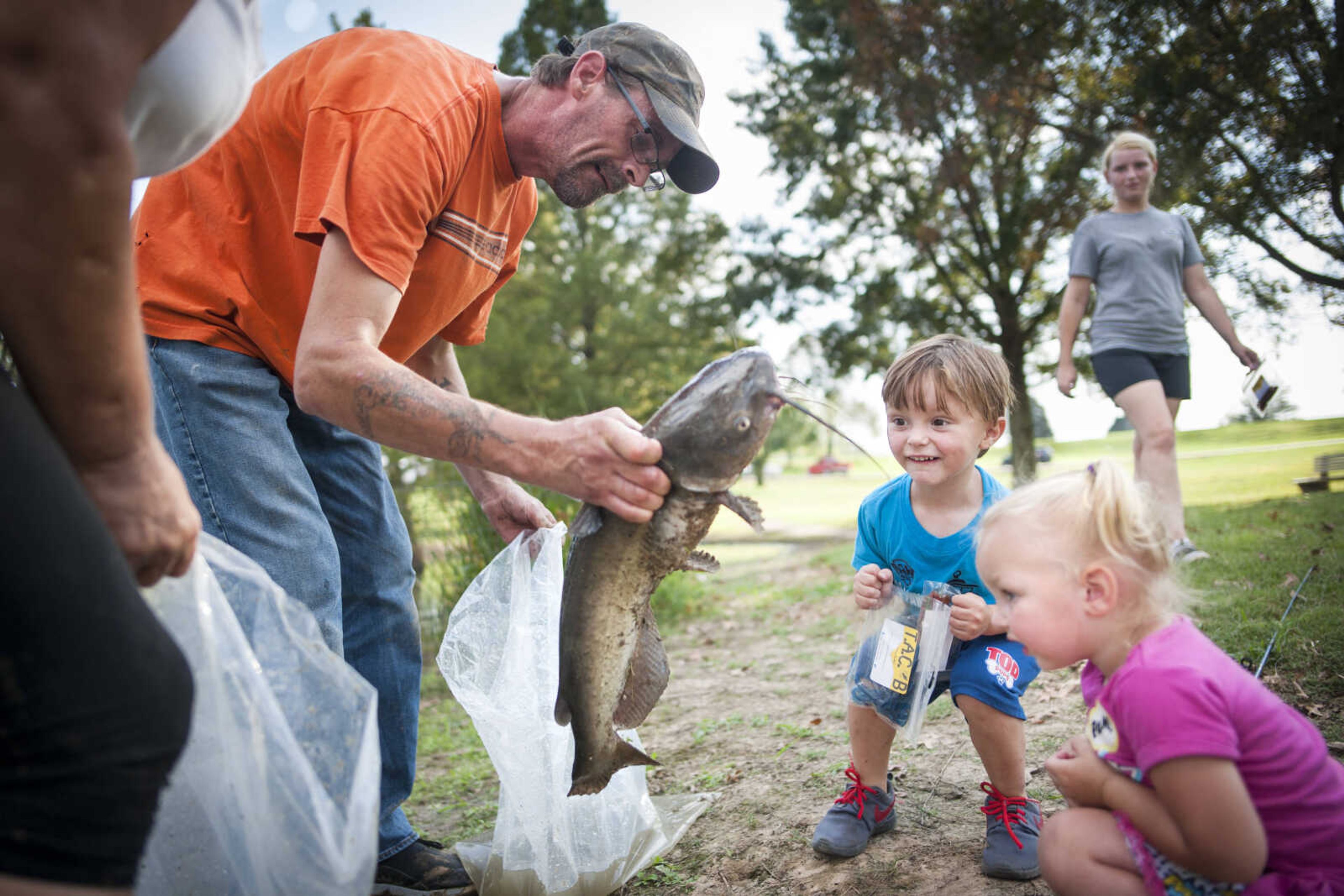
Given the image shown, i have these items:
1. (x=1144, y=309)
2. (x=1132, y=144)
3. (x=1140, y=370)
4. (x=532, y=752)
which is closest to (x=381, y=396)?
(x=532, y=752)

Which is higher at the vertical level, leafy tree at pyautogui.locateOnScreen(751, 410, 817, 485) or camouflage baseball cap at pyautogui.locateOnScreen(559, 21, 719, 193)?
camouflage baseball cap at pyautogui.locateOnScreen(559, 21, 719, 193)

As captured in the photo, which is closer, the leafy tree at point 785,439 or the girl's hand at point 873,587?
the girl's hand at point 873,587

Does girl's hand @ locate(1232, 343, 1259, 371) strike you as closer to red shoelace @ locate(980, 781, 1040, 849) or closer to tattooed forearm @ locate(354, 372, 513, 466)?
red shoelace @ locate(980, 781, 1040, 849)

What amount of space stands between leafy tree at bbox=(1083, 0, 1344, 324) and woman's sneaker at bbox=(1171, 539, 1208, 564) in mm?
4828

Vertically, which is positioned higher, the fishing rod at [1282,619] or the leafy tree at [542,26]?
the leafy tree at [542,26]

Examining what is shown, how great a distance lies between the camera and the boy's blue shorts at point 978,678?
2.47 meters

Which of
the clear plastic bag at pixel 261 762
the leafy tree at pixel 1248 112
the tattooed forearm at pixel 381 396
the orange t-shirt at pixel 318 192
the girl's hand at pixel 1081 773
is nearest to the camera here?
the clear plastic bag at pixel 261 762

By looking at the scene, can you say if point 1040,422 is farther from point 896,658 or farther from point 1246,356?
point 896,658

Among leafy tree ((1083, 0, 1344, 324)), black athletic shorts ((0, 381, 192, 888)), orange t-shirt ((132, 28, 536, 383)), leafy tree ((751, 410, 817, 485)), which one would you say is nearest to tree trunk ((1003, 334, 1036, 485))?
leafy tree ((1083, 0, 1344, 324))

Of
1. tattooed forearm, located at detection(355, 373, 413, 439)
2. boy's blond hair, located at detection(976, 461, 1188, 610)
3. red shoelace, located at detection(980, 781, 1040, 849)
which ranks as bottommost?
red shoelace, located at detection(980, 781, 1040, 849)

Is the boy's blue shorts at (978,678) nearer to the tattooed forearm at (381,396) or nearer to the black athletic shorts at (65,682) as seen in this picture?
the tattooed forearm at (381,396)

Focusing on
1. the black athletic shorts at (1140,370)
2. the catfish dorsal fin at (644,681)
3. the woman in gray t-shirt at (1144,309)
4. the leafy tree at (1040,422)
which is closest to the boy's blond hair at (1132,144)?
the woman in gray t-shirt at (1144,309)

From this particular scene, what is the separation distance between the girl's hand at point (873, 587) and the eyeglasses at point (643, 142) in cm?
151

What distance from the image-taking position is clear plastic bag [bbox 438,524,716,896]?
2.50 meters
